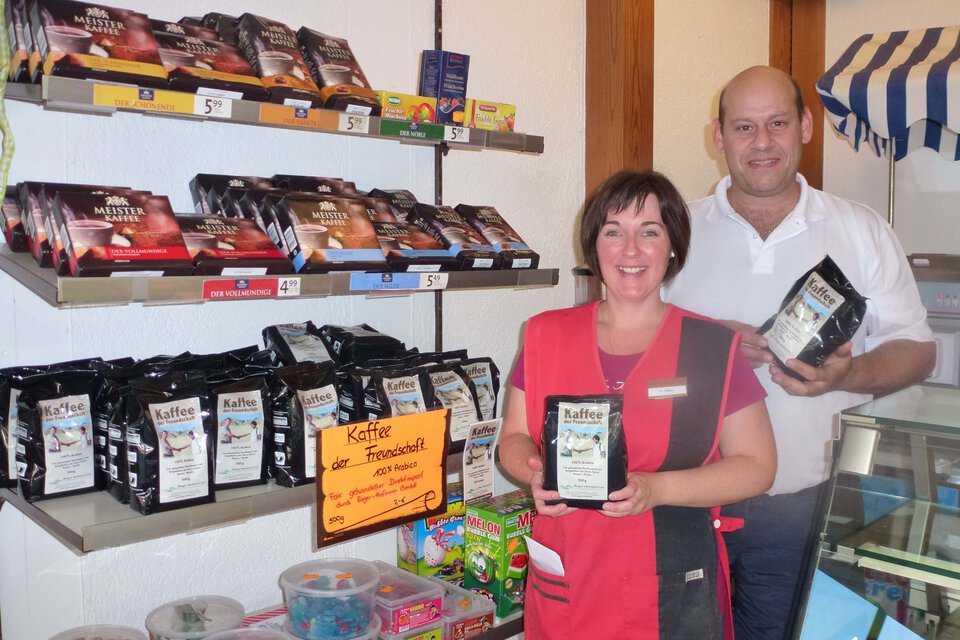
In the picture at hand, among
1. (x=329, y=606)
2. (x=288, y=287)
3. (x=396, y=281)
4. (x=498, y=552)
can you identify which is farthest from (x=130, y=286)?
(x=498, y=552)

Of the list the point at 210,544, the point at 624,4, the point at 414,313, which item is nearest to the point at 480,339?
the point at 414,313

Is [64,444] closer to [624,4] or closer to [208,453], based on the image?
[208,453]

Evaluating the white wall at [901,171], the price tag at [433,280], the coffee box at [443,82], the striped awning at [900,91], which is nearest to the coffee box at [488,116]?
the coffee box at [443,82]

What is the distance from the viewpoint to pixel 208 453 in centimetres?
196

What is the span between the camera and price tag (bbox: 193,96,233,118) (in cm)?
191

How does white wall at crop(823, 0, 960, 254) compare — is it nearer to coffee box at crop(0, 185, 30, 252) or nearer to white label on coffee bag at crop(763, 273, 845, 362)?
white label on coffee bag at crop(763, 273, 845, 362)

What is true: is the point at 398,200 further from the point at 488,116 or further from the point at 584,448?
the point at 584,448

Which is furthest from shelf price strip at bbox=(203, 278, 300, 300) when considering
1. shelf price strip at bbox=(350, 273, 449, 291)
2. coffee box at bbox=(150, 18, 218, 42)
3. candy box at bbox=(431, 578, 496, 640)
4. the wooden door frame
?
the wooden door frame

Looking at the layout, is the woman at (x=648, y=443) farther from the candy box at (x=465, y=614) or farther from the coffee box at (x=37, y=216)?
the coffee box at (x=37, y=216)

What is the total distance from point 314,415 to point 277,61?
904mm

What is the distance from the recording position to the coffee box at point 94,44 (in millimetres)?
1744

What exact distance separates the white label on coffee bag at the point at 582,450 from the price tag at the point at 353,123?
0.96 metres

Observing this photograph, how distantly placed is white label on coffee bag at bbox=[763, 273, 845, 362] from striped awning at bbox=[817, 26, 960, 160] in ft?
6.78

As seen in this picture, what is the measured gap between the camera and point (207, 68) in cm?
198
